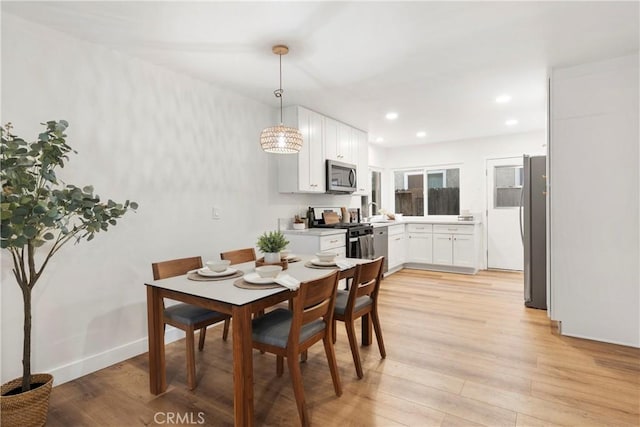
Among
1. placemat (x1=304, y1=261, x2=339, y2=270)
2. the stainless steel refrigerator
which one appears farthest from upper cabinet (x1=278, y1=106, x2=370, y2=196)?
the stainless steel refrigerator

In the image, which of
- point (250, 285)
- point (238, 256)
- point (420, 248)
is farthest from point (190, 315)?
point (420, 248)

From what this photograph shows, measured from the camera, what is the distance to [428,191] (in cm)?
655

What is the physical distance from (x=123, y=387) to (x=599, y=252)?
12.5 feet

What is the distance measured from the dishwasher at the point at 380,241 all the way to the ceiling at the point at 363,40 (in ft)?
6.78

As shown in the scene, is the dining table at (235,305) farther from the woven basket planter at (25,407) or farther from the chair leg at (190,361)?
the woven basket planter at (25,407)

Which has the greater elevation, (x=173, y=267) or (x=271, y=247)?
(x=271, y=247)

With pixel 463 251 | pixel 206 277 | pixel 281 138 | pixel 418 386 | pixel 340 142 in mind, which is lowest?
pixel 418 386

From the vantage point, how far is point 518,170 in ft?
18.9

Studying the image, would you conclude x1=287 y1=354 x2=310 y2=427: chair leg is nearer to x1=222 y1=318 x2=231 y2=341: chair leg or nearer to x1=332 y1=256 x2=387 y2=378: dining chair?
x1=332 y1=256 x2=387 y2=378: dining chair

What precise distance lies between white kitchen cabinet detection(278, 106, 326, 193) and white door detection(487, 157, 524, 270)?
3.37m

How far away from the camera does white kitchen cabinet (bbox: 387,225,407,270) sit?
5.50 m

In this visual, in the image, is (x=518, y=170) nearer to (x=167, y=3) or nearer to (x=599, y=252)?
(x=599, y=252)

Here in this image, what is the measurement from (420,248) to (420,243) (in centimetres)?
9

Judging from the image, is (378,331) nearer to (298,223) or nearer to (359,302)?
(359,302)
